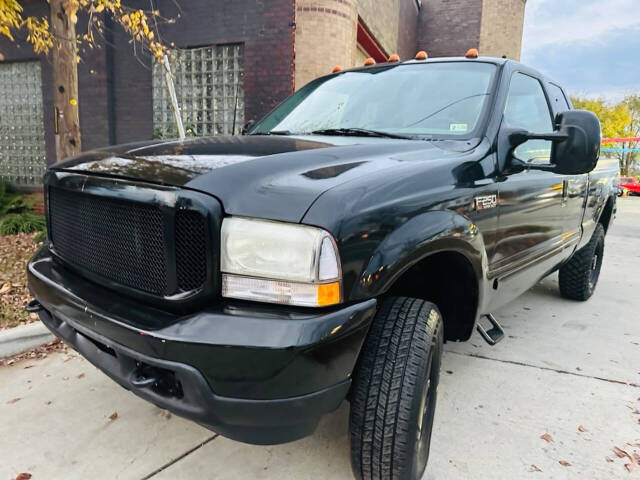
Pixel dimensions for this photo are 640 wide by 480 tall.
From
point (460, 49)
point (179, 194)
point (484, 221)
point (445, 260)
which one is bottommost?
point (445, 260)

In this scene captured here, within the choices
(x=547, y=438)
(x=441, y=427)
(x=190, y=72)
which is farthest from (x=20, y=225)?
(x=547, y=438)

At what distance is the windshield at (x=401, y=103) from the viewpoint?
8.09 feet

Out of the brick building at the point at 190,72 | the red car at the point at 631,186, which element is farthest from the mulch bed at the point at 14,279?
the red car at the point at 631,186

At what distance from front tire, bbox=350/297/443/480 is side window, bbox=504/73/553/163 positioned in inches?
54.1

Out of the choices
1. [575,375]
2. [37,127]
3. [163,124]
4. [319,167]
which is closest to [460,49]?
[163,124]

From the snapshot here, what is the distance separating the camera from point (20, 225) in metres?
6.06

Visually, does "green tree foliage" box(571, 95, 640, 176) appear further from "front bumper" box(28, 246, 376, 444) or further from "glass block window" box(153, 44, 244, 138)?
"front bumper" box(28, 246, 376, 444)

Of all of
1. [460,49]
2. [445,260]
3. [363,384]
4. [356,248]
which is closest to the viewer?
[356,248]

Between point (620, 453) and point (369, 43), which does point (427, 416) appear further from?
point (369, 43)

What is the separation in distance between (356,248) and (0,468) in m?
1.80

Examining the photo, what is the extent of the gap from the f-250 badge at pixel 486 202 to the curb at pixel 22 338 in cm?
275

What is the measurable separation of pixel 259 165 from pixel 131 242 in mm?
516

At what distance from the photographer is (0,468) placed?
198cm

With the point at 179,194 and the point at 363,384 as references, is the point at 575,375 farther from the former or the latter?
the point at 179,194
